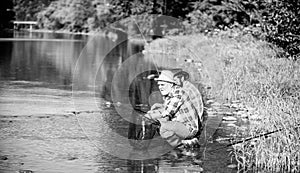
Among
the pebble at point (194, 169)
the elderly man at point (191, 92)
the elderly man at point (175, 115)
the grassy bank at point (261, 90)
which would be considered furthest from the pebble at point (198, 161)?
the elderly man at point (191, 92)

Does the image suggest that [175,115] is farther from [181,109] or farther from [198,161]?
[198,161]

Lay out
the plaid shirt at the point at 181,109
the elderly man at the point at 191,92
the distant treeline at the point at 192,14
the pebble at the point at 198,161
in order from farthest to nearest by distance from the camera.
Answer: the distant treeline at the point at 192,14 < the elderly man at the point at 191,92 < the plaid shirt at the point at 181,109 < the pebble at the point at 198,161

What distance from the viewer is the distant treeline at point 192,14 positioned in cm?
1928

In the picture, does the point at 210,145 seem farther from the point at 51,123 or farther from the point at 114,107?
the point at 114,107

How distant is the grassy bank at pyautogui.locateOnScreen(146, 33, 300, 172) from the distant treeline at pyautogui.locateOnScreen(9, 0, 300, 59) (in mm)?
784

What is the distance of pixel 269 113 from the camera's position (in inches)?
428

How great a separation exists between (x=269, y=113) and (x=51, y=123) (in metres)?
4.55

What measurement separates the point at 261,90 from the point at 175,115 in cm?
482

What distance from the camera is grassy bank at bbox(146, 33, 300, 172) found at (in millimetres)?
9258

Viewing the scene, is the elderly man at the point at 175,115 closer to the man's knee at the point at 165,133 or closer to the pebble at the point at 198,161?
the man's knee at the point at 165,133

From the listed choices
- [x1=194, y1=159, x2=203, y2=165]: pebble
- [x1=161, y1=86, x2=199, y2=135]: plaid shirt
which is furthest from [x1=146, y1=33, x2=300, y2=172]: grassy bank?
[x1=161, y1=86, x2=199, y2=135]: plaid shirt

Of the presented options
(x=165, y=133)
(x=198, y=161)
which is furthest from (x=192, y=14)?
(x=198, y=161)

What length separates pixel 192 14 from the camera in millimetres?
48750

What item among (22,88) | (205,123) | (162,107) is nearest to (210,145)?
(162,107)
